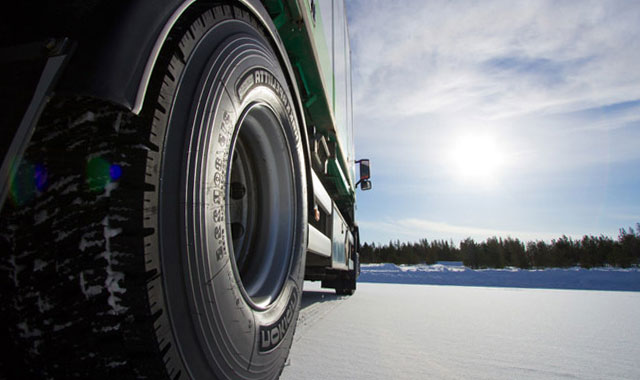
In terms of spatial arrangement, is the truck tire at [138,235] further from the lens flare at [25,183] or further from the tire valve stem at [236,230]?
the tire valve stem at [236,230]

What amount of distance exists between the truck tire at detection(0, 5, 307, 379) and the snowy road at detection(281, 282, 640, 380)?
0.85m

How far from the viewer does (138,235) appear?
23.4 inches

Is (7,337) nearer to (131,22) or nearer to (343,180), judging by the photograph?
(131,22)

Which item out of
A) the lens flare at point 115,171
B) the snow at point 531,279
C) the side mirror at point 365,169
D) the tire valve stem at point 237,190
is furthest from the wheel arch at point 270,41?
the snow at point 531,279

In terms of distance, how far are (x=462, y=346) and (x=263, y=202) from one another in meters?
1.50

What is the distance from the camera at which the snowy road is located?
154 centimetres

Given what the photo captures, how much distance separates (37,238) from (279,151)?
87cm

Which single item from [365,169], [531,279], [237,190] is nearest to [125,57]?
[237,190]

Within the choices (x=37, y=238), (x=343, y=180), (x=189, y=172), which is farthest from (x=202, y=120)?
(x=343, y=180)

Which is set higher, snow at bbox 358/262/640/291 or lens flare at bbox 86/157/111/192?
lens flare at bbox 86/157/111/192

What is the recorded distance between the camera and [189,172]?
2.33 ft

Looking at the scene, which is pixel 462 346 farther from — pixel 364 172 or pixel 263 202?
pixel 364 172

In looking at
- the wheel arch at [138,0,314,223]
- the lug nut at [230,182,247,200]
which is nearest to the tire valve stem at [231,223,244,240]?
the lug nut at [230,182,247,200]

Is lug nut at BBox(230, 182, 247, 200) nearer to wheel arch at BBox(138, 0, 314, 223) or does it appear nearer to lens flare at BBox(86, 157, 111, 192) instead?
wheel arch at BBox(138, 0, 314, 223)
